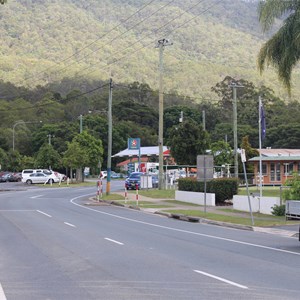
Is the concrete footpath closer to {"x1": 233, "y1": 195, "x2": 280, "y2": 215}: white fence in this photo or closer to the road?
{"x1": 233, "y1": 195, "x2": 280, "y2": 215}: white fence

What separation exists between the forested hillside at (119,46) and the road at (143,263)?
105 metres

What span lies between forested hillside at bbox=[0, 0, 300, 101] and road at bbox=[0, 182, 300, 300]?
104736 millimetres

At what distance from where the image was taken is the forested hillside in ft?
454

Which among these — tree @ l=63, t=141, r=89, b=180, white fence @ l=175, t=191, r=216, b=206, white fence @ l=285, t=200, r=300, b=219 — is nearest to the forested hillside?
tree @ l=63, t=141, r=89, b=180

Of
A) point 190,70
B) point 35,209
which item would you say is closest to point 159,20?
point 190,70

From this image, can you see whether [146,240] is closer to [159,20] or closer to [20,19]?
[159,20]

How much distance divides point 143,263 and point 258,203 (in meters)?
17.8

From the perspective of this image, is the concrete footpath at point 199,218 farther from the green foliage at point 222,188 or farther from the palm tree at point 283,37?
the palm tree at point 283,37

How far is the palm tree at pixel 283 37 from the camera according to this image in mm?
27500

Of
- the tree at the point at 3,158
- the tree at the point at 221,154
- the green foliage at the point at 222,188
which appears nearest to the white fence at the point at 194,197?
the green foliage at the point at 222,188

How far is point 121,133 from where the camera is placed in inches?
4188

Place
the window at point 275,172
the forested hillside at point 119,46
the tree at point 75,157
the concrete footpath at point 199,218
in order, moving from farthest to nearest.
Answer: the forested hillside at point 119,46, the tree at point 75,157, the window at point 275,172, the concrete footpath at point 199,218

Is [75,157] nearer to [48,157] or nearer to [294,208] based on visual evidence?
[48,157]

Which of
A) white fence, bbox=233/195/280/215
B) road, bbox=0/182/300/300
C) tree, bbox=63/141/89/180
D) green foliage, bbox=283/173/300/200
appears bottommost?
road, bbox=0/182/300/300
